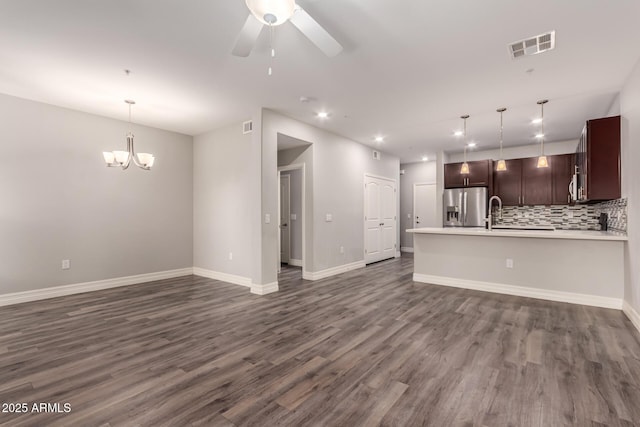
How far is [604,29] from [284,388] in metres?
→ 4.05

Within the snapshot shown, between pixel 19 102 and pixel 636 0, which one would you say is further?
pixel 19 102

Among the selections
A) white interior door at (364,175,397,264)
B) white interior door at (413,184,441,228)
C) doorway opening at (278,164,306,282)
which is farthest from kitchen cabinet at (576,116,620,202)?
doorway opening at (278,164,306,282)

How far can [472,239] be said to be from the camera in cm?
496

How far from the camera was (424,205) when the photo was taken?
359 inches

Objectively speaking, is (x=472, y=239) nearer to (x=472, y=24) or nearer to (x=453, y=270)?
(x=453, y=270)

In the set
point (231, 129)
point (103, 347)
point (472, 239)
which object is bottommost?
point (103, 347)

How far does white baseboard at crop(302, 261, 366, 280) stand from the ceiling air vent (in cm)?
429

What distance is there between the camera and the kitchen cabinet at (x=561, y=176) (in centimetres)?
603

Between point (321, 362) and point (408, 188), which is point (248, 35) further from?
point (408, 188)

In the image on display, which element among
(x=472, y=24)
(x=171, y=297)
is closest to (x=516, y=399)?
(x=472, y=24)

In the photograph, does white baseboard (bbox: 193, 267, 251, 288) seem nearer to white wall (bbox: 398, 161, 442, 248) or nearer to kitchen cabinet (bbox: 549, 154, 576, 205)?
white wall (bbox: 398, 161, 442, 248)

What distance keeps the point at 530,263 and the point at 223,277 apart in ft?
17.0

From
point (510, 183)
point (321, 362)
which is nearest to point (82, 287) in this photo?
point (321, 362)

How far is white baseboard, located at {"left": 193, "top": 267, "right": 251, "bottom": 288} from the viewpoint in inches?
207
